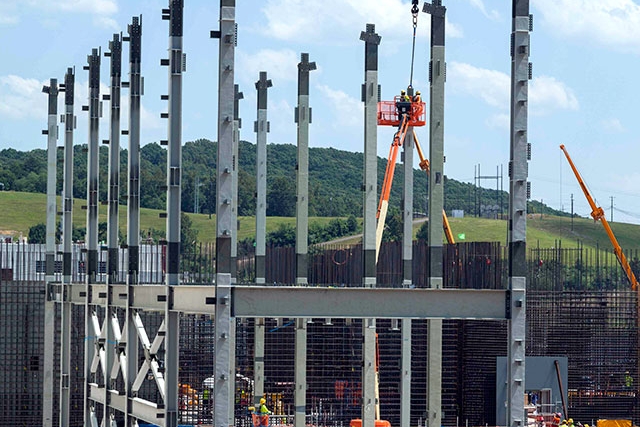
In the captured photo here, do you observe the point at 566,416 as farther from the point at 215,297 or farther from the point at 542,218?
the point at 542,218

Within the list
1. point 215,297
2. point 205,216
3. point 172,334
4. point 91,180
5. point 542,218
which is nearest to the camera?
point 215,297

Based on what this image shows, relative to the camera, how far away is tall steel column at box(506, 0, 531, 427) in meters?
16.6

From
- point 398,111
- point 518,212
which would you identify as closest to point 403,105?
point 398,111

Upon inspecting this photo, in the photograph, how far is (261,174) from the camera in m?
28.8

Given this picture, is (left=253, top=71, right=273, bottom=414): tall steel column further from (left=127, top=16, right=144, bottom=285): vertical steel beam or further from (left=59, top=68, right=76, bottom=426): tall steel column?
(left=127, top=16, right=144, bottom=285): vertical steel beam

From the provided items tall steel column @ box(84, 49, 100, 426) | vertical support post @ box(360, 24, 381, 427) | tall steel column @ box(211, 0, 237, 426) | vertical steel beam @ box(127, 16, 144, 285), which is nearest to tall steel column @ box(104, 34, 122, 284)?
tall steel column @ box(84, 49, 100, 426)

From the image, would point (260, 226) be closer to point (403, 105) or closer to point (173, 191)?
point (403, 105)

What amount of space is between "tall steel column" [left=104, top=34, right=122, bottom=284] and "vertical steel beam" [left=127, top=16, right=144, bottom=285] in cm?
184

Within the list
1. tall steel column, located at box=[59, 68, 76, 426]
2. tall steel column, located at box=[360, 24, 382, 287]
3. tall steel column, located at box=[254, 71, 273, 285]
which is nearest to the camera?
tall steel column, located at box=[360, 24, 382, 287]

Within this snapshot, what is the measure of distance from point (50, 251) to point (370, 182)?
36.5 feet

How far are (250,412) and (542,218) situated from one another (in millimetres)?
96820

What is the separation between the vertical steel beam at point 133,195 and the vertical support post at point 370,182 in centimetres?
389

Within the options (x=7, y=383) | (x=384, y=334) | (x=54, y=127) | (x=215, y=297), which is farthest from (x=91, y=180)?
(x=215, y=297)

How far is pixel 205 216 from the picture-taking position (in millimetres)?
107562
